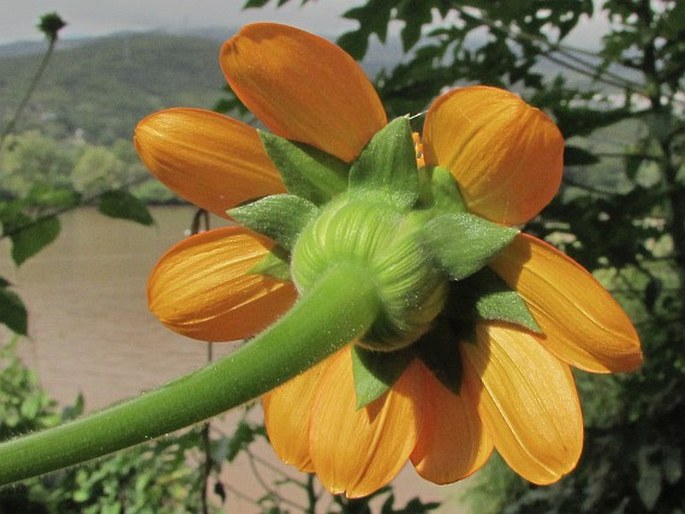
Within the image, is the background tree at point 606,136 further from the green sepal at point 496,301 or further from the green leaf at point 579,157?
the green sepal at point 496,301

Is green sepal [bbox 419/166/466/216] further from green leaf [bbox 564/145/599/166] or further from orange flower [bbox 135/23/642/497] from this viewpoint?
green leaf [bbox 564/145/599/166]

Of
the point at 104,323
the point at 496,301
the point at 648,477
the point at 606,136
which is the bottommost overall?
the point at 104,323

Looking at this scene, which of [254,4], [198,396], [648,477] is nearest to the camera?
[198,396]

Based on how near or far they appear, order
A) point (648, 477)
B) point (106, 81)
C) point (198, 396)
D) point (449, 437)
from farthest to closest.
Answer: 1. point (106, 81)
2. point (648, 477)
3. point (449, 437)
4. point (198, 396)

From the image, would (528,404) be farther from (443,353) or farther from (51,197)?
(51,197)

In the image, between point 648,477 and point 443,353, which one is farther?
point 648,477

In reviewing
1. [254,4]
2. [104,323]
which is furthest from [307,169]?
[104,323]

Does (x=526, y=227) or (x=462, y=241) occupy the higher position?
(x=462, y=241)

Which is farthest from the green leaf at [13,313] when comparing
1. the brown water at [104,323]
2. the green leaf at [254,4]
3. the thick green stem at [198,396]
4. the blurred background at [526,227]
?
the brown water at [104,323]
